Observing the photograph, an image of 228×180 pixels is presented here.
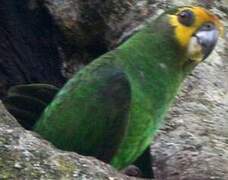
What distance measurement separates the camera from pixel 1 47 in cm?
249

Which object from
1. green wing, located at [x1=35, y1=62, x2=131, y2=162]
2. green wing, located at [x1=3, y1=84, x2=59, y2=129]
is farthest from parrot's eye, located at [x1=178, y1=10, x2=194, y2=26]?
green wing, located at [x1=3, y1=84, x2=59, y2=129]

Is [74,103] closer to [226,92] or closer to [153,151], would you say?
[153,151]

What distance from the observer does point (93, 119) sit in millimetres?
2059

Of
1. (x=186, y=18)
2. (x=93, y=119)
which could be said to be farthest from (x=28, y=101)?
(x=186, y=18)

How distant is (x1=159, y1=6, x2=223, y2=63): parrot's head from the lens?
2223mm

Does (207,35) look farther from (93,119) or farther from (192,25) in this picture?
(93,119)

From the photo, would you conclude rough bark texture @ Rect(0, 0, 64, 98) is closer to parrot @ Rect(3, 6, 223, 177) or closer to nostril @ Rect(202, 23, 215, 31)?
parrot @ Rect(3, 6, 223, 177)

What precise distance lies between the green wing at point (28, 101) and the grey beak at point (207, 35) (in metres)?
0.49

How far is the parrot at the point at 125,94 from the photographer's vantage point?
6.75 feet

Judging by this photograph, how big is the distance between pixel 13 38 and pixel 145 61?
1.80ft

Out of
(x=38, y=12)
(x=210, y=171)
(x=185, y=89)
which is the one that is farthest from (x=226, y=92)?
(x=38, y=12)

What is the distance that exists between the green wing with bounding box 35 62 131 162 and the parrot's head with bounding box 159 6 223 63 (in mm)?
272

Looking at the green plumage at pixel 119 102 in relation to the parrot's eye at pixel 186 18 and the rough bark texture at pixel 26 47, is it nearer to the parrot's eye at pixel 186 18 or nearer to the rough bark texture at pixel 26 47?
the parrot's eye at pixel 186 18

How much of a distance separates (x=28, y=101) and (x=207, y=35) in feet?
1.94
